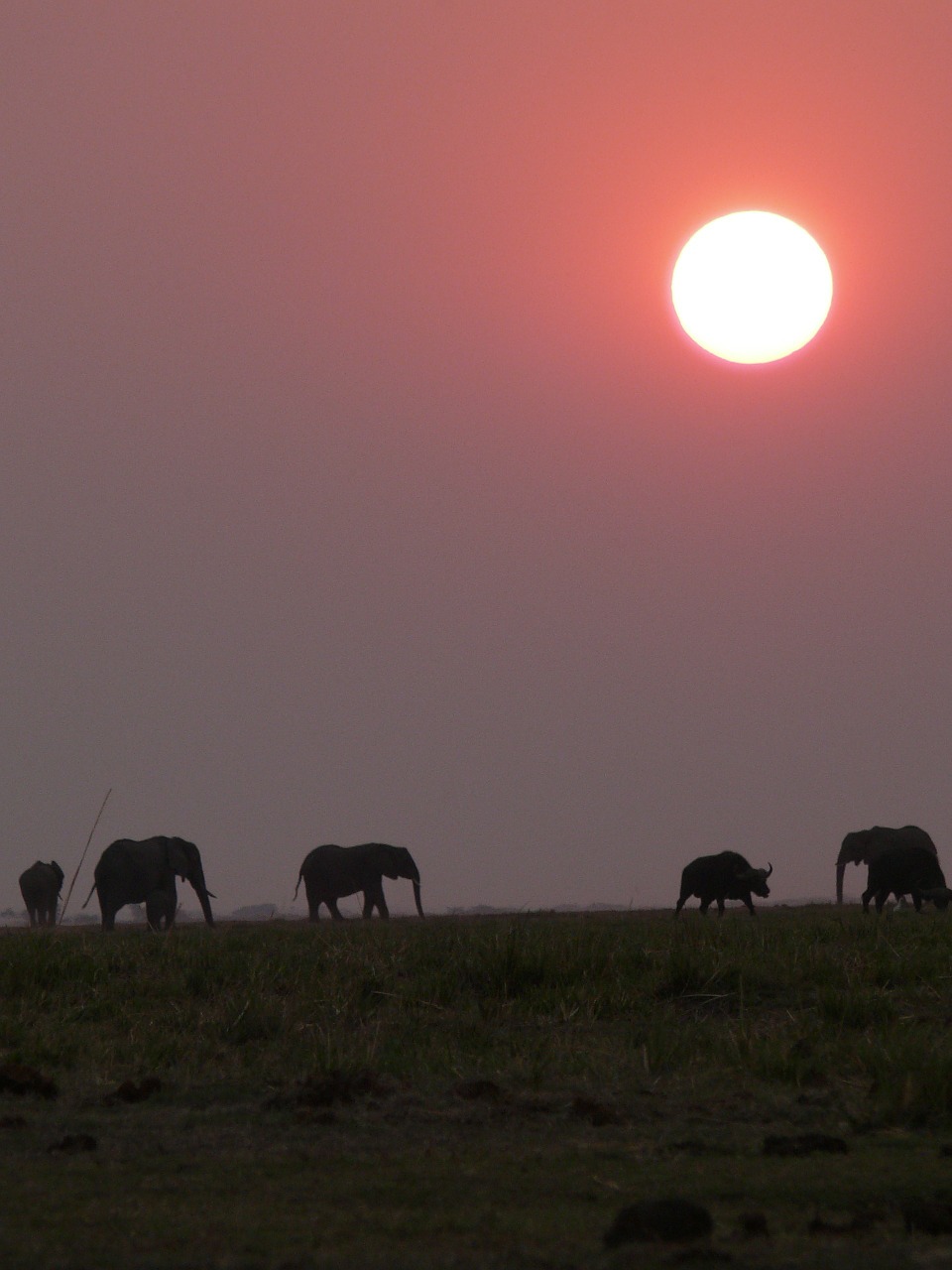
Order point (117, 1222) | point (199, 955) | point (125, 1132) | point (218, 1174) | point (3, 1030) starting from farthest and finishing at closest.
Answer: point (199, 955)
point (3, 1030)
point (125, 1132)
point (218, 1174)
point (117, 1222)

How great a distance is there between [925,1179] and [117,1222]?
10.3 feet

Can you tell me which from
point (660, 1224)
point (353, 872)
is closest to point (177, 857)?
point (353, 872)

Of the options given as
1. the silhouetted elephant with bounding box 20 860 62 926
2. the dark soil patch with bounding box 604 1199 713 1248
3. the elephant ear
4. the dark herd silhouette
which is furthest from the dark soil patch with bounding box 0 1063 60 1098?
the silhouetted elephant with bounding box 20 860 62 926

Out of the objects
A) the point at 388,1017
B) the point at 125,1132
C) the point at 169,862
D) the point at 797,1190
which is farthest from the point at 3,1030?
the point at 169,862

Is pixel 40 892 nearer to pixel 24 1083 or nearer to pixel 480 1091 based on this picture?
pixel 24 1083

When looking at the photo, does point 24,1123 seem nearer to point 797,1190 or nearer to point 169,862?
point 797,1190

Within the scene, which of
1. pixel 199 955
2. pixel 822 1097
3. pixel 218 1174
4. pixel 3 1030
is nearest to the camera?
pixel 218 1174

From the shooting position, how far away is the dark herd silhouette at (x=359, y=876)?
86.1ft

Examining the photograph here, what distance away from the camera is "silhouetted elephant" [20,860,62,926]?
35.4 meters

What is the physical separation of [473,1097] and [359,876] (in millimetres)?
30246

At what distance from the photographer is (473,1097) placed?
321 inches

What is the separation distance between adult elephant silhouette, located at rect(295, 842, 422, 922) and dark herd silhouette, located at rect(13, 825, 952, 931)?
0.03 m

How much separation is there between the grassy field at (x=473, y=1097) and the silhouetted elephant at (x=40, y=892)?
2171cm

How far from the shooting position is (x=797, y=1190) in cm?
572
